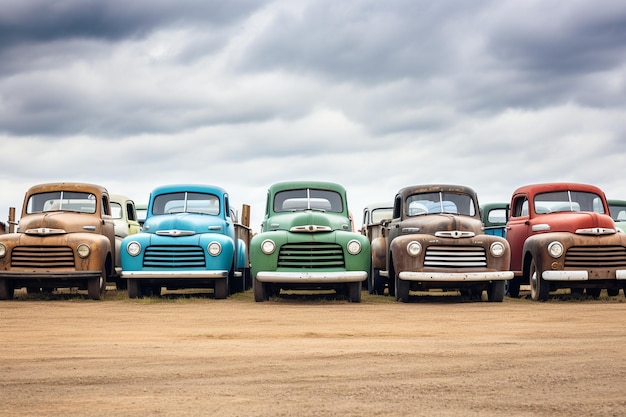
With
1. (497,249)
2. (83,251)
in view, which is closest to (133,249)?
(83,251)

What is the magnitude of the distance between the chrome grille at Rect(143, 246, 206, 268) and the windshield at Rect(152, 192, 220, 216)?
150 centimetres

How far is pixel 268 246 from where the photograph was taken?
45.5ft

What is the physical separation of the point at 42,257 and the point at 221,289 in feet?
10.4

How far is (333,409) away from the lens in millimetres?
5113

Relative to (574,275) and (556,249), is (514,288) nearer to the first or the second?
(556,249)

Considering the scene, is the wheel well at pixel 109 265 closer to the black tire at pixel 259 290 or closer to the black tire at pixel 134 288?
the black tire at pixel 134 288

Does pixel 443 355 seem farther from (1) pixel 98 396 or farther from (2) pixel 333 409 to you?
(1) pixel 98 396

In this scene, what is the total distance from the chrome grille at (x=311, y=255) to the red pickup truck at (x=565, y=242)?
3476 mm

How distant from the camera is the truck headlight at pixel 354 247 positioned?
45.5 feet

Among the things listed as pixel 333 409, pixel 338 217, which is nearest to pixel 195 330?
pixel 333 409

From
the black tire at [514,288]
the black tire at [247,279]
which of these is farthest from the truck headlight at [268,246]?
the black tire at [247,279]

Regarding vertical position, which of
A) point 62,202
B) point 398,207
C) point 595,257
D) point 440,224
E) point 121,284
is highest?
point 62,202

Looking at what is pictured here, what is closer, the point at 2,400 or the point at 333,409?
the point at 333,409

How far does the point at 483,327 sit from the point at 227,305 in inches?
196
